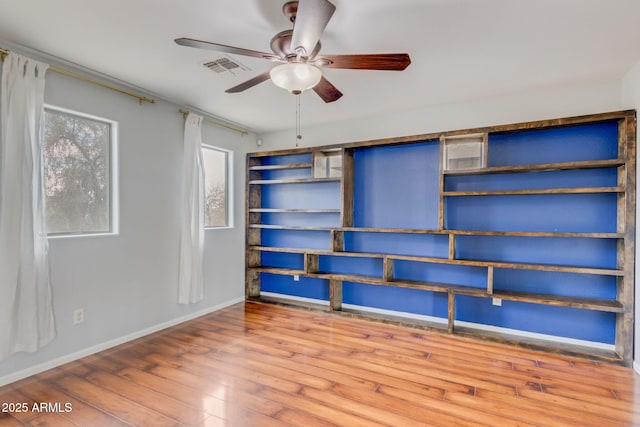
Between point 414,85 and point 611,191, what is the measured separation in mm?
1894

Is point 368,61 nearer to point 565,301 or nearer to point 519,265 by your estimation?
point 519,265

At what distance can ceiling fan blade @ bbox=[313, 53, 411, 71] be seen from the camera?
1.86 metres

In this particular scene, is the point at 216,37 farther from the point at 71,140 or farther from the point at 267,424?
the point at 267,424

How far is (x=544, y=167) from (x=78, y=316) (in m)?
4.34

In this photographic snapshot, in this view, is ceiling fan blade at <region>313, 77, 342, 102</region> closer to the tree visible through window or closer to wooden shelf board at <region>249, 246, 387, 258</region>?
wooden shelf board at <region>249, 246, 387, 258</region>

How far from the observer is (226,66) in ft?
8.96

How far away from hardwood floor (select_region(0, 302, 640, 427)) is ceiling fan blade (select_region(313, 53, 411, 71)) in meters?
2.14

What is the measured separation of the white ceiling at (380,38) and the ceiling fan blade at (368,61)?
30 cm

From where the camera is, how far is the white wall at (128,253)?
2.72 metres

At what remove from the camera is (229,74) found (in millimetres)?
2898

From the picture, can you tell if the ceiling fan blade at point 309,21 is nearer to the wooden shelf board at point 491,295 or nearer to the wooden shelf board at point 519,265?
the wooden shelf board at point 519,265

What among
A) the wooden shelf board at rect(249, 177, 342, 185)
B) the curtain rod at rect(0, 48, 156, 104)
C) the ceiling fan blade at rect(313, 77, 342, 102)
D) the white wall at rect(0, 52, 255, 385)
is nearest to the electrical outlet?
the white wall at rect(0, 52, 255, 385)

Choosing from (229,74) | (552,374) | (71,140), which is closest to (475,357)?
(552,374)

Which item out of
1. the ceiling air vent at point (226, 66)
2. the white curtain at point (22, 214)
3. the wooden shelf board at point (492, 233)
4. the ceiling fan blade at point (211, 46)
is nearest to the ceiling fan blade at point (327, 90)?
the ceiling fan blade at point (211, 46)
